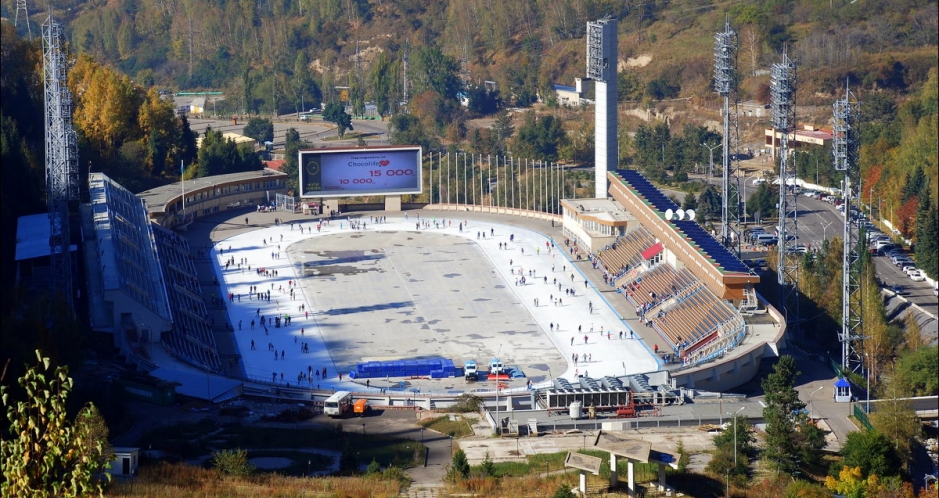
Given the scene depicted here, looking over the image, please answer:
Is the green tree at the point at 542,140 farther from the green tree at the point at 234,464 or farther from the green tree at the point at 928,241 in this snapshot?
the green tree at the point at 234,464

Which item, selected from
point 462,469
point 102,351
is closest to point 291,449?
point 462,469

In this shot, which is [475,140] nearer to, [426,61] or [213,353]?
[426,61]

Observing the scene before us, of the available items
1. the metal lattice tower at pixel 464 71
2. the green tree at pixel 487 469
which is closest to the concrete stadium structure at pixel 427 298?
the green tree at pixel 487 469

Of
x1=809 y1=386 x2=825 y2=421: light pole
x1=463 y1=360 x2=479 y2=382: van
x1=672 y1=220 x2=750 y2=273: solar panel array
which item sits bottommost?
x1=809 y1=386 x2=825 y2=421: light pole

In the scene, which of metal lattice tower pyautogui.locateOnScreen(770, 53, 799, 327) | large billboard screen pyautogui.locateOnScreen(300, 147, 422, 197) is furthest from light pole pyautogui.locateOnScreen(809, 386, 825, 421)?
large billboard screen pyautogui.locateOnScreen(300, 147, 422, 197)

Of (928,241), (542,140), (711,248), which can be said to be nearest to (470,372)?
(711,248)

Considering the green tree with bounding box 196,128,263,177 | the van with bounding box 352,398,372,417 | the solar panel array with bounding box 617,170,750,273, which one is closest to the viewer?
the van with bounding box 352,398,372,417

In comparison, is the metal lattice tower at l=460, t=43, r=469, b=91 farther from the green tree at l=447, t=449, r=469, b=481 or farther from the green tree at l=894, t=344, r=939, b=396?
the green tree at l=447, t=449, r=469, b=481
